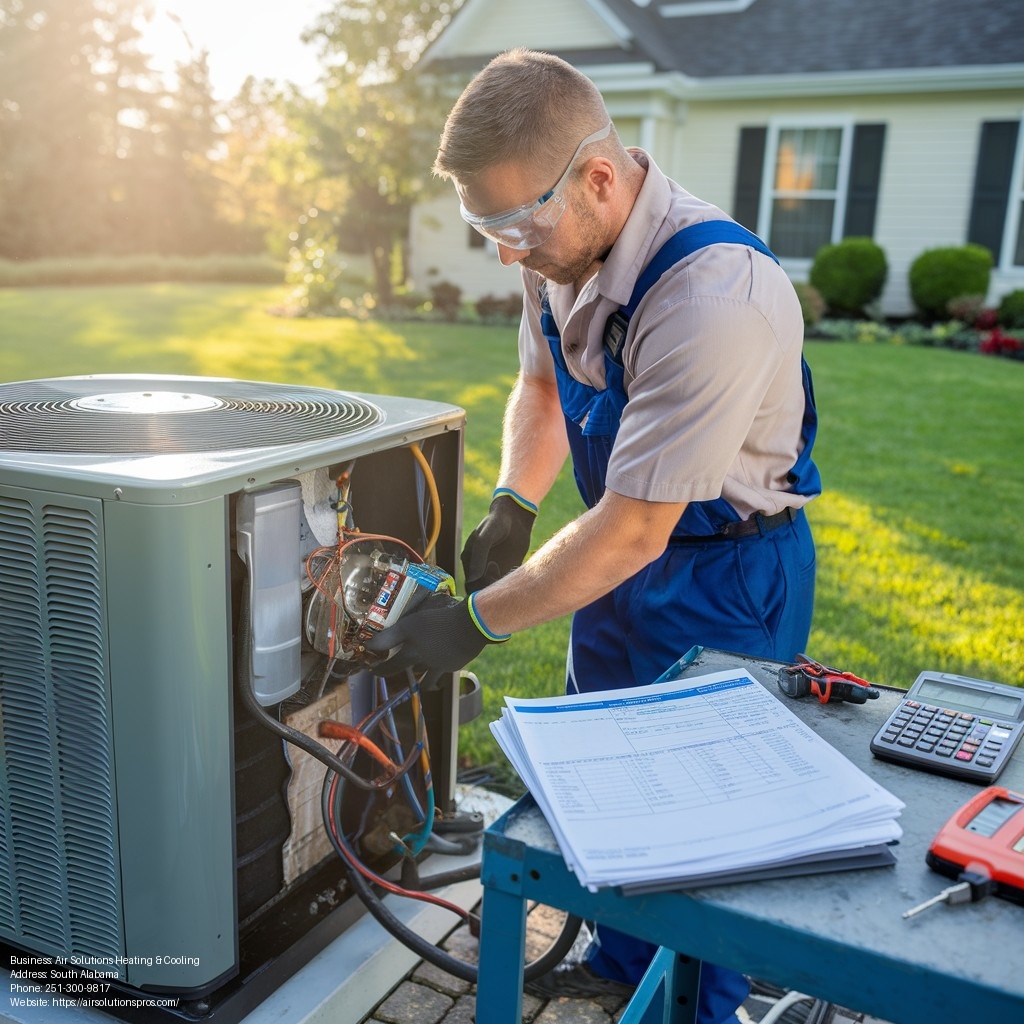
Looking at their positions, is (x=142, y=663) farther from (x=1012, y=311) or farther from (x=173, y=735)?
(x=1012, y=311)

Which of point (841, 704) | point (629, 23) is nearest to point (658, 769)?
point (841, 704)

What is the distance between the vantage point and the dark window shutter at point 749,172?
1334cm

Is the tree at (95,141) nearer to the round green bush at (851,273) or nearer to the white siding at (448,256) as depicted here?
the white siding at (448,256)

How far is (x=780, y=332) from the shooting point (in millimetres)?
1641

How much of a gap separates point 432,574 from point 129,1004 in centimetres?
94

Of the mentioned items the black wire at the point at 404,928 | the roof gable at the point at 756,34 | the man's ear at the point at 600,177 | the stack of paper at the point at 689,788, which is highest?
the roof gable at the point at 756,34

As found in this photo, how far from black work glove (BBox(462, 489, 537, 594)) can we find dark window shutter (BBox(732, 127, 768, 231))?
12.1m

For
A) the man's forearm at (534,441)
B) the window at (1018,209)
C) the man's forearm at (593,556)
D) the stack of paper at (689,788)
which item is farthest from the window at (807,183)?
the stack of paper at (689,788)

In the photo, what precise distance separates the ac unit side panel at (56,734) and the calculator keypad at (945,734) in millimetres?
1178

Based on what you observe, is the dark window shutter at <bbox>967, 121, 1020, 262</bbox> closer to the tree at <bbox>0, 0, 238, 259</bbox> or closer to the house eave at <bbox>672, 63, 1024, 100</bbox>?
the house eave at <bbox>672, 63, 1024, 100</bbox>

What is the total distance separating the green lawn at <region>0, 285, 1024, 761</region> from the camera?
12.3 ft

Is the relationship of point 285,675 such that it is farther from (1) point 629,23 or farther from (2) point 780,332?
(1) point 629,23

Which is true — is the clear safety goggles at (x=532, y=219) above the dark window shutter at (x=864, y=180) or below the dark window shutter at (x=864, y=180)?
below

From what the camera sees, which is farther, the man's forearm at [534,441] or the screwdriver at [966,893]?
the man's forearm at [534,441]
